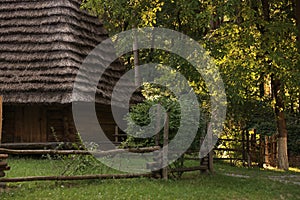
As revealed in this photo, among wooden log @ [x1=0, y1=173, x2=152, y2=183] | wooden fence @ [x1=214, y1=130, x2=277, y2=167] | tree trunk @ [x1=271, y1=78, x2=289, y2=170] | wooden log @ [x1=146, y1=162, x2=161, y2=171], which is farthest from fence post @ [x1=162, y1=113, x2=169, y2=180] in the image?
wooden fence @ [x1=214, y1=130, x2=277, y2=167]

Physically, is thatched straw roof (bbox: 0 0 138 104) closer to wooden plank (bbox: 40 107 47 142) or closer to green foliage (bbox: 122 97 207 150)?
wooden plank (bbox: 40 107 47 142)

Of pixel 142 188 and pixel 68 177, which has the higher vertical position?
pixel 68 177

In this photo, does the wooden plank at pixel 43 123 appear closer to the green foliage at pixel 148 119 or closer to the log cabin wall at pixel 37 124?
the log cabin wall at pixel 37 124

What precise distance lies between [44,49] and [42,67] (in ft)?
2.91

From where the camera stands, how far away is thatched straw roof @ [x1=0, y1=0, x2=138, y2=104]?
738 inches

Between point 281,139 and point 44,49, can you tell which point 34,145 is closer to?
point 44,49

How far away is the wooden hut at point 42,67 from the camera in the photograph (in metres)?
18.8

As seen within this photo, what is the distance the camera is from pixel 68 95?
719 inches

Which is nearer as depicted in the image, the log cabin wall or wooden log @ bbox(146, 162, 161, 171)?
wooden log @ bbox(146, 162, 161, 171)

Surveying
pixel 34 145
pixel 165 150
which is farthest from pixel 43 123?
pixel 165 150

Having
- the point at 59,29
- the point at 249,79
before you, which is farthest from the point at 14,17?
the point at 249,79

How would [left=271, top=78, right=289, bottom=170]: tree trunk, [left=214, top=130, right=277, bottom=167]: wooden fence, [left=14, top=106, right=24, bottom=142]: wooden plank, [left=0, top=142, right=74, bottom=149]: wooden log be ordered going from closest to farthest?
1. [left=0, top=142, right=74, bottom=149]: wooden log
2. [left=14, top=106, right=24, bottom=142]: wooden plank
3. [left=271, top=78, right=289, bottom=170]: tree trunk
4. [left=214, top=130, right=277, bottom=167]: wooden fence

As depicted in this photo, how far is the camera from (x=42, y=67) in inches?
762

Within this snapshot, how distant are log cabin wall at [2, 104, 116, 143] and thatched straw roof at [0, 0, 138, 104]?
1.22 meters
